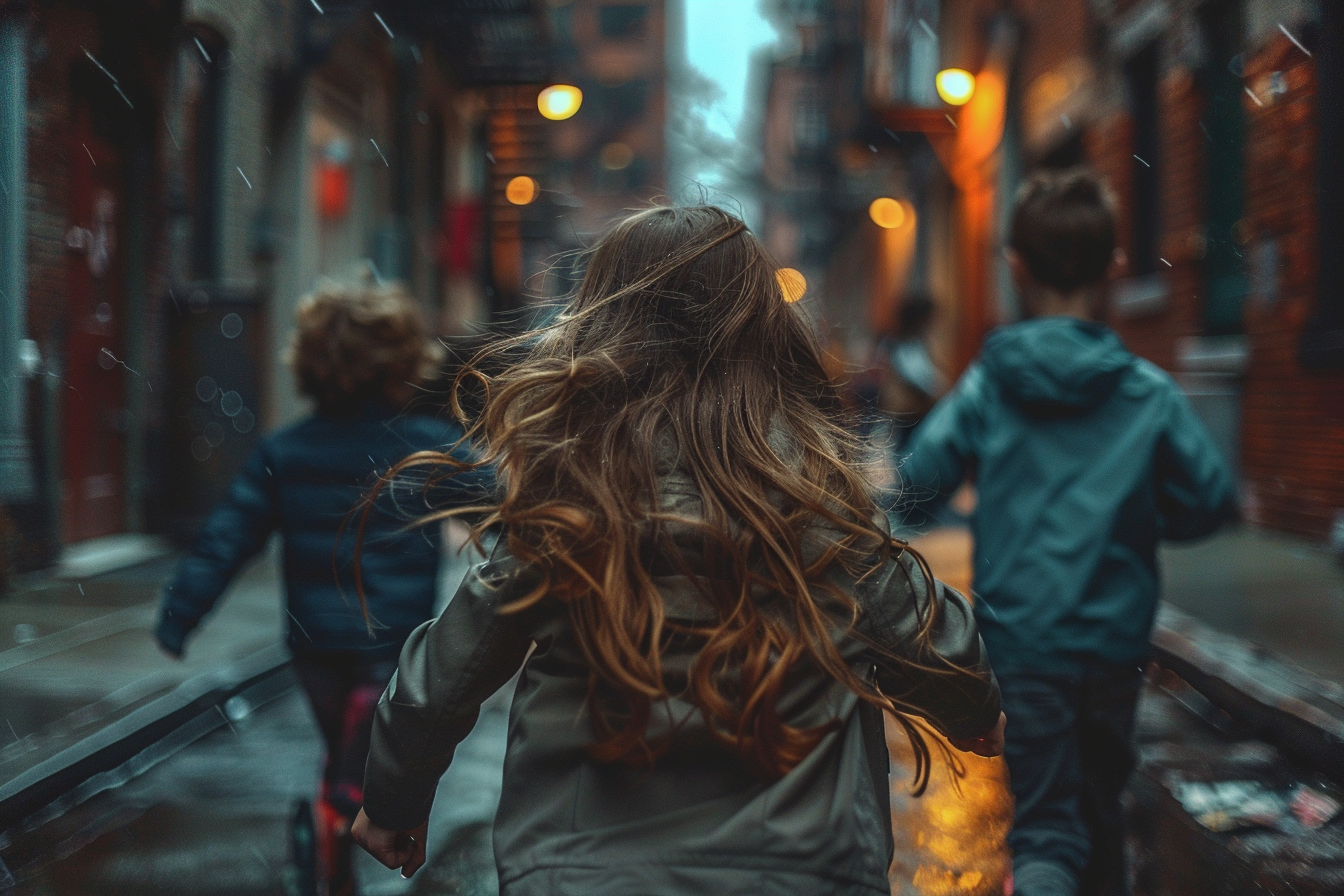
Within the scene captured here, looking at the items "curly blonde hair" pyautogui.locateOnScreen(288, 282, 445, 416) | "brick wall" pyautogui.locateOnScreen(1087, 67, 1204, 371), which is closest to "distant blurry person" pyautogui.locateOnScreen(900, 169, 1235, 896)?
"curly blonde hair" pyautogui.locateOnScreen(288, 282, 445, 416)

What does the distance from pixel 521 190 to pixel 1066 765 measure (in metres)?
21.1

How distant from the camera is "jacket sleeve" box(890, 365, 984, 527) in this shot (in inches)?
111

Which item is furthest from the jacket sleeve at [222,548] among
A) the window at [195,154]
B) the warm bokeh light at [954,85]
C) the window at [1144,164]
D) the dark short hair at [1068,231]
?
the warm bokeh light at [954,85]

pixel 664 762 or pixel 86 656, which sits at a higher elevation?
pixel 664 762

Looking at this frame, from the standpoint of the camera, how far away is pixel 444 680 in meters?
1.53

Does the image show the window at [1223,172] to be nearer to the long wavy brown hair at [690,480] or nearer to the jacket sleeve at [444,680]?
the long wavy brown hair at [690,480]

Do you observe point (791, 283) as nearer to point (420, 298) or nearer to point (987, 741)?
point (987, 741)

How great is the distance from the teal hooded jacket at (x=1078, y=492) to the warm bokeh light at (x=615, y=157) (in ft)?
192

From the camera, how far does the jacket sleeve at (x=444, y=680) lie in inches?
A: 60.1

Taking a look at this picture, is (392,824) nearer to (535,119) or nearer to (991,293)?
(991,293)

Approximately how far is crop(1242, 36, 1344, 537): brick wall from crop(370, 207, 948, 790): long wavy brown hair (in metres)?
7.27

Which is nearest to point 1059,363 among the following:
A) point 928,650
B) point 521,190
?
point 928,650

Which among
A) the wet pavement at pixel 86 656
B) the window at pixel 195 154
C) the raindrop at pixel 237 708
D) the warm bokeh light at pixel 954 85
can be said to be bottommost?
the raindrop at pixel 237 708

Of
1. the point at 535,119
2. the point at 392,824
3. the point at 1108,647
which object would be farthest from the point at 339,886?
the point at 535,119
